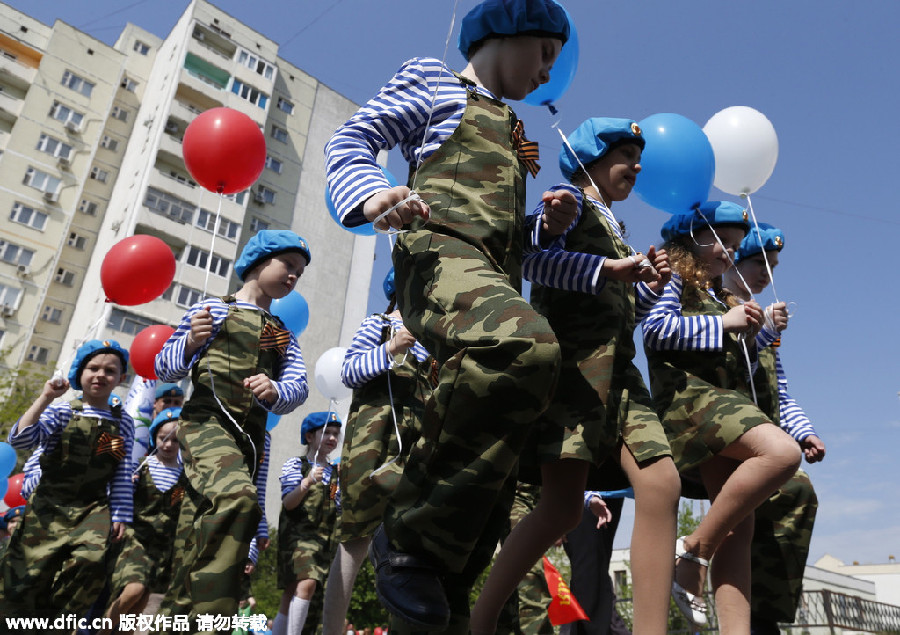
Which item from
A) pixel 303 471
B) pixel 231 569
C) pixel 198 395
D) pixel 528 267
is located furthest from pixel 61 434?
pixel 528 267

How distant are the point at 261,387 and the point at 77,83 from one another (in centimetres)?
4276

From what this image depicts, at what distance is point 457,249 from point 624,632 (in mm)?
4038

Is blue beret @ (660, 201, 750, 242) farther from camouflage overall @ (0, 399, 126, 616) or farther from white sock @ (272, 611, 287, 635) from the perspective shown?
white sock @ (272, 611, 287, 635)

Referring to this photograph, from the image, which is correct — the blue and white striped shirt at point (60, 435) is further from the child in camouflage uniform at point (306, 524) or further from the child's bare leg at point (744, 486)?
the child's bare leg at point (744, 486)

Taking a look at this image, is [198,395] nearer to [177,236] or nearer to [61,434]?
[61,434]

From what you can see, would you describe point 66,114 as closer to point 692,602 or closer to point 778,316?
point 778,316

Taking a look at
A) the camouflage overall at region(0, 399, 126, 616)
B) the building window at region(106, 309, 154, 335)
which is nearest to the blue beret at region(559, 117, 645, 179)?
the camouflage overall at region(0, 399, 126, 616)

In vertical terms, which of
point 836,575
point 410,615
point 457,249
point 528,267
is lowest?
point 410,615

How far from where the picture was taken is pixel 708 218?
3.98 m

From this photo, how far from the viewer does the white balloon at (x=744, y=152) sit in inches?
188

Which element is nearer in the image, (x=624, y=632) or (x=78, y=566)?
(x=78, y=566)

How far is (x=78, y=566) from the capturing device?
4281 millimetres

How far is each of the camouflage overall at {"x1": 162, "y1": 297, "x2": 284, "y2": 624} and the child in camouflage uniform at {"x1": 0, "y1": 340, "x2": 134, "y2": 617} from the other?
105 cm

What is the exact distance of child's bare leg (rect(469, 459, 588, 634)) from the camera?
2.26 metres
